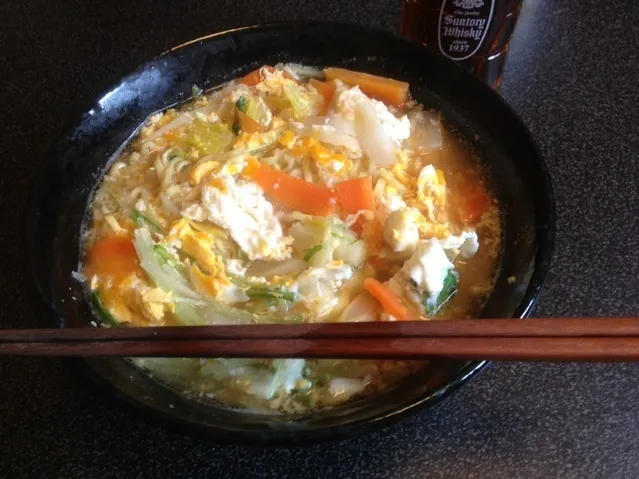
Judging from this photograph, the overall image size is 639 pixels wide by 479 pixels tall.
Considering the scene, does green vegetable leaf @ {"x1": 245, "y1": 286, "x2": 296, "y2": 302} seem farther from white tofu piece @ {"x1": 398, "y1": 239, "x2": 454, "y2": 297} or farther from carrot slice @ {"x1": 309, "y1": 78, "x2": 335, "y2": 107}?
carrot slice @ {"x1": 309, "y1": 78, "x2": 335, "y2": 107}

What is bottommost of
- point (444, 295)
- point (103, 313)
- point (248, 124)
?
point (444, 295)

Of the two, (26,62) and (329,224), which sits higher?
(26,62)

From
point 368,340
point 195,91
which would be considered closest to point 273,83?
point 195,91

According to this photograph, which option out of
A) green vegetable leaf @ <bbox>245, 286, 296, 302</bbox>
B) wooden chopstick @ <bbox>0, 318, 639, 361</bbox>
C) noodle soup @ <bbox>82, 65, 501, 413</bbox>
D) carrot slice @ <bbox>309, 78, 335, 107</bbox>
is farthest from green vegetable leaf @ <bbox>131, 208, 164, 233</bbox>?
carrot slice @ <bbox>309, 78, 335, 107</bbox>

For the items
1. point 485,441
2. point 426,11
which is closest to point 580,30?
point 426,11

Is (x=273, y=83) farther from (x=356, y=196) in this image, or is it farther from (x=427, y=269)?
(x=427, y=269)

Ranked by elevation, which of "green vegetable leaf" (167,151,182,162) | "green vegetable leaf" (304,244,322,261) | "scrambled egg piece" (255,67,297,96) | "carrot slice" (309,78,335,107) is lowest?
"green vegetable leaf" (304,244,322,261)

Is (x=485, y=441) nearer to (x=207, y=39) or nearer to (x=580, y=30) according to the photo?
(x=207, y=39)
